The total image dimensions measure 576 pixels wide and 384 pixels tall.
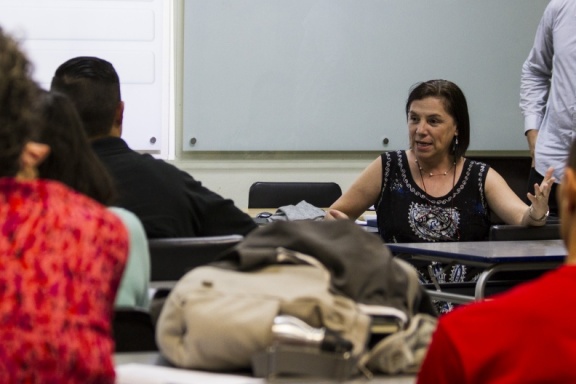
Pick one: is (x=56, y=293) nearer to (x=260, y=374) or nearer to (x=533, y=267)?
(x=260, y=374)

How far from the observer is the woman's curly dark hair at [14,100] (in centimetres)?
112

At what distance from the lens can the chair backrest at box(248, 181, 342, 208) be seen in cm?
507

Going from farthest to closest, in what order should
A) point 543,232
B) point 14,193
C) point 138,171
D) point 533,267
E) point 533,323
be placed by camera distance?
point 543,232 → point 533,267 → point 138,171 → point 14,193 → point 533,323

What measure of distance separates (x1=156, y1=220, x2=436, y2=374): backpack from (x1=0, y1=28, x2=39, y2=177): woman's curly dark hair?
0.36 m

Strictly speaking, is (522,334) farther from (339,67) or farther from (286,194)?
(339,67)

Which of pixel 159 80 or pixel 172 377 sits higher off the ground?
pixel 159 80

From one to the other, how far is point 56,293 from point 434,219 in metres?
2.77

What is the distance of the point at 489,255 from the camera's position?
9.16 ft

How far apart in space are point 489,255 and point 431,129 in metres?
1.09

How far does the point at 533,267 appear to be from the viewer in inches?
114

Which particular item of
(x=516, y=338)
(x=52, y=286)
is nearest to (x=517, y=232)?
(x=516, y=338)

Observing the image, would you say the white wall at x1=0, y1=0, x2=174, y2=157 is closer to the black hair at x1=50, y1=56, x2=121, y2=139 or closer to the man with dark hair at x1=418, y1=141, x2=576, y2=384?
the black hair at x1=50, y1=56, x2=121, y2=139

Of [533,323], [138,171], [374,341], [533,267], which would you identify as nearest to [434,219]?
[533,267]

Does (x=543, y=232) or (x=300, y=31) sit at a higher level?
(x=300, y=31)
